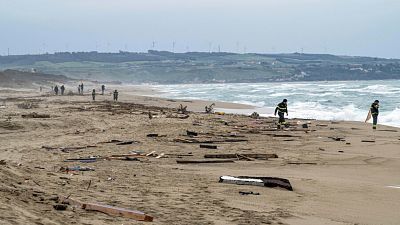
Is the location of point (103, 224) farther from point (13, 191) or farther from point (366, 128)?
point (366, 128)

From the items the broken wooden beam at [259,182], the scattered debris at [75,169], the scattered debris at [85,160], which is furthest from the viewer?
the scattered debris at [85,160]

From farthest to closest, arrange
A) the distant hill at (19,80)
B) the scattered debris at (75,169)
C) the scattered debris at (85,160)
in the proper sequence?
the distant hill at (19,80) < the scattered debris at (85,160) < the scattered debris at (75,169)

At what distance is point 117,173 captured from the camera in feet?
35.2

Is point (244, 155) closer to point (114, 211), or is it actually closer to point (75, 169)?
point (75, 169)

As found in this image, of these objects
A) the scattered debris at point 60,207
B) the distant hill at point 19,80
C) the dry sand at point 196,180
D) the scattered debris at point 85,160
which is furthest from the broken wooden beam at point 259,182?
the distant hill at point 19,80

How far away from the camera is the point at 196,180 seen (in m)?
→ 10.1

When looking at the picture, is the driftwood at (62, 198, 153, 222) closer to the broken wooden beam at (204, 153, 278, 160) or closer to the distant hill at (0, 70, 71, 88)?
the broken wooden beam at (204, 153, 278, 160)

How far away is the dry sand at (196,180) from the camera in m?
7.14

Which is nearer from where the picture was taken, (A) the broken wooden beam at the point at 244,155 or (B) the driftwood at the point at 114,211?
(B) the driftwood at the point at 114,211

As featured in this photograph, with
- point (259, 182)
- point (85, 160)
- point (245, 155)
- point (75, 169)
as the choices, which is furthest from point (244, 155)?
point (75, 169)

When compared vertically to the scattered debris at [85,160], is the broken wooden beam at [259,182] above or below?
above

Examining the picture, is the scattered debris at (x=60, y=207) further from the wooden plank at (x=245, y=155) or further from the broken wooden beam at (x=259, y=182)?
the wooden plank at (x=245, y=155)

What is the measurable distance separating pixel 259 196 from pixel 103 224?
322 cm

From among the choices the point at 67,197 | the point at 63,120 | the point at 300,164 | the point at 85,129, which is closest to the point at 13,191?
the point at 67,197
